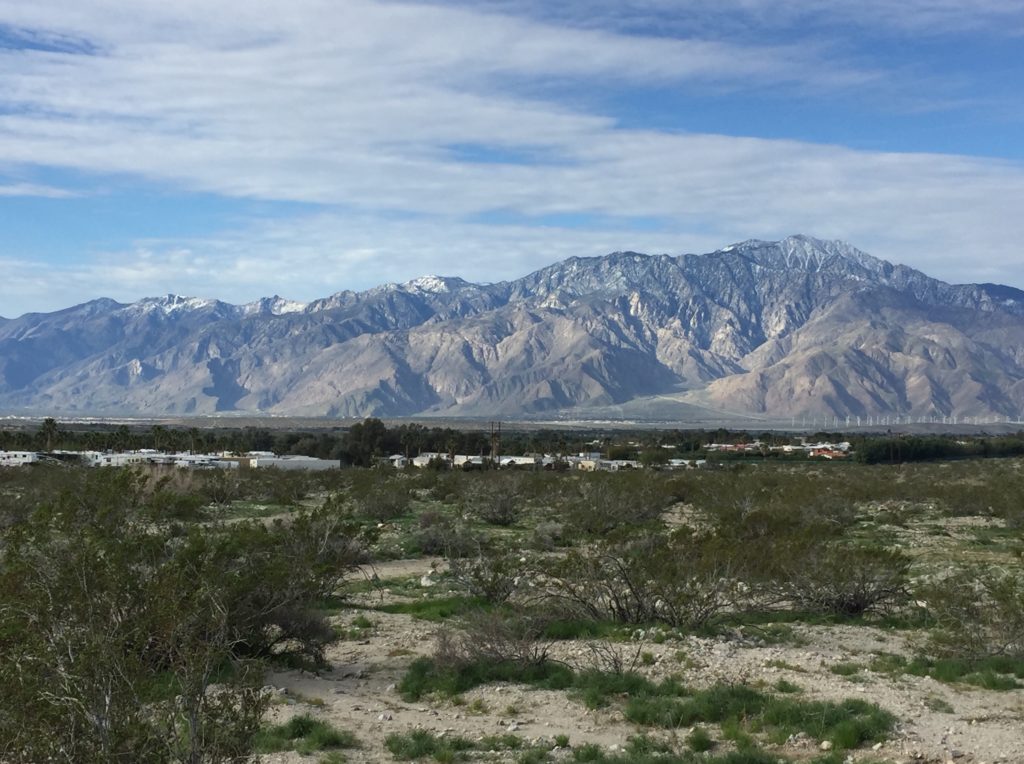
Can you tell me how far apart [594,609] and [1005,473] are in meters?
57.4

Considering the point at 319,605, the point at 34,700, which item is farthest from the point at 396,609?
the point at 34,700

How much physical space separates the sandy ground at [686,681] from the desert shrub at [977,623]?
94cm

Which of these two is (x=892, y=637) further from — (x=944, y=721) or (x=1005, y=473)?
(x=1005, y=473)

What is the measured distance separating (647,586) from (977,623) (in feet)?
18.8

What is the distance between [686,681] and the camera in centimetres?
1579

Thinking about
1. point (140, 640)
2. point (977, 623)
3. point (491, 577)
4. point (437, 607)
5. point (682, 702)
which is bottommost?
point (437, 607)

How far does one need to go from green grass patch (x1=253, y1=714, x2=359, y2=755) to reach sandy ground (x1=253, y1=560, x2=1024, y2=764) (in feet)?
0.65

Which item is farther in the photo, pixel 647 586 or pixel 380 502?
pixel 380 502

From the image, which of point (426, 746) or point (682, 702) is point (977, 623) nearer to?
point (682, 702)

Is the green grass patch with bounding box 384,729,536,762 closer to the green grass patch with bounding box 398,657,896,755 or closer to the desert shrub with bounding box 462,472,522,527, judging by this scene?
the green grass patch with bounding box 398,657,896,755

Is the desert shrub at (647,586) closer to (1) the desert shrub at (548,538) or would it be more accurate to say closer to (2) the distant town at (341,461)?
(1) the desert shrub at (548,538)

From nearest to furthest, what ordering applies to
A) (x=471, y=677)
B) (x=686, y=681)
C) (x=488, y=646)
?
(x=686, y=681) → (x=471, y=677) → (x=488, y=646)

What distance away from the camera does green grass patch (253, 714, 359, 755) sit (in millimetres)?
12734

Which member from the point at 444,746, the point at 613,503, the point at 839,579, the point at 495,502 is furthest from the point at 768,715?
the point at 495,502
